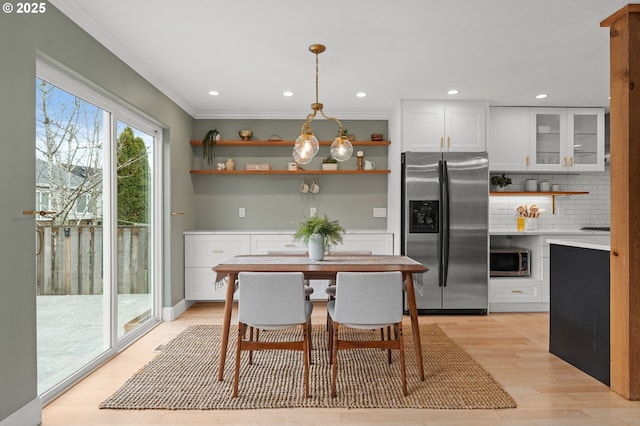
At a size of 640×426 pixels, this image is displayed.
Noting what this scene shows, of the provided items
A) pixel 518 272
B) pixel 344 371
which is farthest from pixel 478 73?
pixel 344 371

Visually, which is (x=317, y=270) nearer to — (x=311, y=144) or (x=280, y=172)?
(x=311, y=144)

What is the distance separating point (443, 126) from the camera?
177 inches

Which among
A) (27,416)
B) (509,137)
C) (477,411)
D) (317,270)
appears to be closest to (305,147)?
(317,270)

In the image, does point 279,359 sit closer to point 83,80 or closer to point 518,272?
point 83,80

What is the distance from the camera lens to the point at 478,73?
362 centimetres

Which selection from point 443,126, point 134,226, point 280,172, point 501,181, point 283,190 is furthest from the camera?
point 283,190

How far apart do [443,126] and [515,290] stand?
2.07 m

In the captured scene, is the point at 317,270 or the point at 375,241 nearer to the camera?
the point at 317,270

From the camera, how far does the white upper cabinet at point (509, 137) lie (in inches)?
185

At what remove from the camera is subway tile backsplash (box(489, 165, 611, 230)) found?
5.01 meters

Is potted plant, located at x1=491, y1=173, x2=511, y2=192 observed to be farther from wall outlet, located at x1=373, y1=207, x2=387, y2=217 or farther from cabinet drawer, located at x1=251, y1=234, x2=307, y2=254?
cabinet drawer, located at x1=251, y1=234, x2=307, y2=254

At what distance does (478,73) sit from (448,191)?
1.29 m

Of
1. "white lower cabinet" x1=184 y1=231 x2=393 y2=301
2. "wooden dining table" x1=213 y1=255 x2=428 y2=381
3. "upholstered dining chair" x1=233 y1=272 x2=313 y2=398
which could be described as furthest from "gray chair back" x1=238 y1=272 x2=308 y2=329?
"white lower cabinet" x1=184 y1=231 x2=393 y2=301

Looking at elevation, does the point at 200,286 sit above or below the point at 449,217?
below
